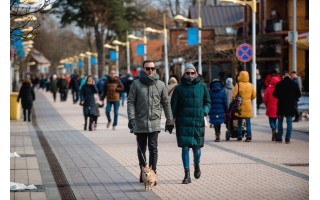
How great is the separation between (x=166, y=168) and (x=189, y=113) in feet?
7.05

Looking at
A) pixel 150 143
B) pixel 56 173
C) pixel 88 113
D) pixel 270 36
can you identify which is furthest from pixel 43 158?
pixel 270 36

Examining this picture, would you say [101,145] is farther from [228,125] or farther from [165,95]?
[165,95]

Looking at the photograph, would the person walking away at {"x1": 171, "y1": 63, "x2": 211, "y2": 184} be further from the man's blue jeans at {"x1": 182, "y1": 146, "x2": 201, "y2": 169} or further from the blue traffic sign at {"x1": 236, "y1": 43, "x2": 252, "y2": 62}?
the blue traffic sign at {"x1": 236, "y1": 43, "x2": 252, "y2": 62}

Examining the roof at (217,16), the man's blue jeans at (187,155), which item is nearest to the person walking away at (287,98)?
the man's blue jeans at (187,155)

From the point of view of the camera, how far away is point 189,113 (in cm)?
1323

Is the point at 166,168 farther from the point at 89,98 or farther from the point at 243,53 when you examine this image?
the point at 243,53

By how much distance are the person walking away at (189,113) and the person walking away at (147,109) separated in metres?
0.29

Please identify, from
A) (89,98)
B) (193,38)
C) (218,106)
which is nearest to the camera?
(218,106)

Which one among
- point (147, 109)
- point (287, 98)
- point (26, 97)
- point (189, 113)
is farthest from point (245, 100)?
point (26, 97)

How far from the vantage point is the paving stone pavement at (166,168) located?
12.1 meters

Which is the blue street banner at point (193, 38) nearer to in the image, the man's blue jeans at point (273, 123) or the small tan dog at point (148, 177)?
the man's blue jeans at point (273, 123)

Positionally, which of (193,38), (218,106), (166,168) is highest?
(193,38)

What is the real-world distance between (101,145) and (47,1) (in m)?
8.33

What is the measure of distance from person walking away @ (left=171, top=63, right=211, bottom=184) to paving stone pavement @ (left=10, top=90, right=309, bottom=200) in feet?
1.73
